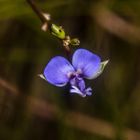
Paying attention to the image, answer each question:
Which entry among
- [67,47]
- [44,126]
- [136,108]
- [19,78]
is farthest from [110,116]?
[67,47]

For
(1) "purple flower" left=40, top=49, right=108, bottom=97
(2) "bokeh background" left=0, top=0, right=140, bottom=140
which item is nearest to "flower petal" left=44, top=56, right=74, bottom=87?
(1) "purple flower" left=40, top=49, right=108, bottom=97

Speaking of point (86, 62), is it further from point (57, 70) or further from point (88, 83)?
point (88, 83)

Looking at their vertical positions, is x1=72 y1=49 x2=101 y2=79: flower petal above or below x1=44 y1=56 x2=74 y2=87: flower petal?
above

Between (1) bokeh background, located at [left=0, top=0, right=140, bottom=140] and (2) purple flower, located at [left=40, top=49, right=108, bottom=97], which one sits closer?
(2) purple flower, located at [left=40, top=49, right=108, bottom=97]

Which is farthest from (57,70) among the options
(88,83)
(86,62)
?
(88,83)

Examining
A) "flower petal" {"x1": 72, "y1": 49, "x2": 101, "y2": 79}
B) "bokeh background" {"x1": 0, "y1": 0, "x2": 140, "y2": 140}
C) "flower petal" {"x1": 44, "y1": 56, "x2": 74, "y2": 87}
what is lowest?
"flower petal" {"x1": 44, "y1": 56, "x2": 74, "y2": 87}

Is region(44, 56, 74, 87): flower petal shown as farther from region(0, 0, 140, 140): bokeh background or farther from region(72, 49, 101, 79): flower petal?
region(0, 0, 140, 140): bokeh background

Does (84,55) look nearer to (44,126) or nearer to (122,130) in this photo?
(122,130)

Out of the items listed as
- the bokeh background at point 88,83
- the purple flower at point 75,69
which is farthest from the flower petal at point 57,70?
the bokeh background at point 88,83
